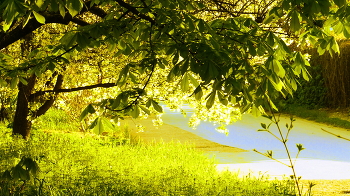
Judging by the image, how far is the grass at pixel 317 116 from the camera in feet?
54.2

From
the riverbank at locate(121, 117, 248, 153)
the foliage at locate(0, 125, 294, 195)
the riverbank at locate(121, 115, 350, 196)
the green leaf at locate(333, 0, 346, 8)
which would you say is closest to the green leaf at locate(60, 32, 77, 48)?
the foliage at locate(0, 125, 294, 195)

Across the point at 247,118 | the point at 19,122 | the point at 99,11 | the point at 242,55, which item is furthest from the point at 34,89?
the point at 247,118

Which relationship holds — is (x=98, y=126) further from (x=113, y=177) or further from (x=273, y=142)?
(x=273, y=142)

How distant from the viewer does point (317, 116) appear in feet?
61.8

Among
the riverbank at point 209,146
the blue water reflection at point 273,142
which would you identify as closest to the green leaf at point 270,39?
the riverbank at point 209,146

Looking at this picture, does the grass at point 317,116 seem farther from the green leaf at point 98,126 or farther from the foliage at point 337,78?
the green leaf at point 98,126

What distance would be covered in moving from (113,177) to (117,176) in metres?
0.10

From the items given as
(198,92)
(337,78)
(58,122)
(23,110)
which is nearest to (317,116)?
(337,78)

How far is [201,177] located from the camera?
677 cm

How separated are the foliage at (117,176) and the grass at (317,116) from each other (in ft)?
31.0

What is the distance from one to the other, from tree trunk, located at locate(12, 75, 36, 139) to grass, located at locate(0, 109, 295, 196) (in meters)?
1.09

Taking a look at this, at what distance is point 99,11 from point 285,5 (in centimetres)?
348

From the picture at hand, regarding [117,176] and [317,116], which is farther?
[317,116]

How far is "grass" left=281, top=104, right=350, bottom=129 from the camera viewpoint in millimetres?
16517
